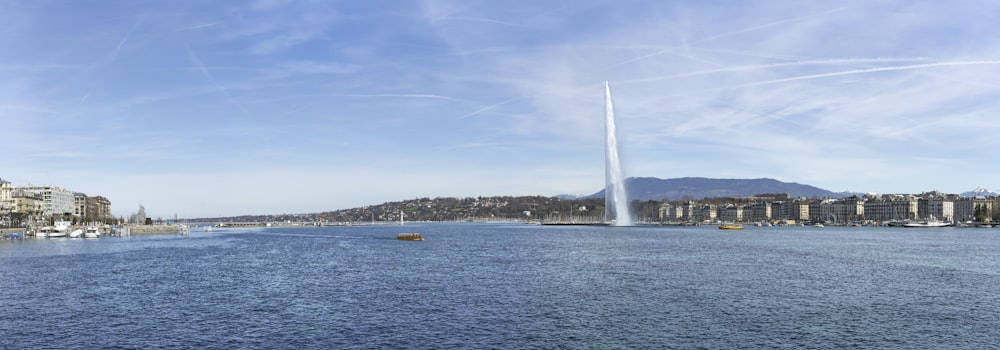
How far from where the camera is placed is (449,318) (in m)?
32.1

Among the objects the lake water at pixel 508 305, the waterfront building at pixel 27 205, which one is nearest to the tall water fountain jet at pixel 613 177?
the lake water at pixel 508 305

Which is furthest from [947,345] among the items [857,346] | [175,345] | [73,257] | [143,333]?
[73,257]

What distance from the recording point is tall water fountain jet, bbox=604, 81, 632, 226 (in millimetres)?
143125

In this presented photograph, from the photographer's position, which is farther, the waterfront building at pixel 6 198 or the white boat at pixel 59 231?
the waterfront building at pixel 6 198

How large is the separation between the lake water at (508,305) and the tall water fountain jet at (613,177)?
8344 centimetres

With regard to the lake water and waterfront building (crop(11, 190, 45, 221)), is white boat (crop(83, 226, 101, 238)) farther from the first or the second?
the lake water

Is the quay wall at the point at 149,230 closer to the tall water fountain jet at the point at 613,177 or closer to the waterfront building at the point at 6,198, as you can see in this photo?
the waterfront building at the point at 6,198

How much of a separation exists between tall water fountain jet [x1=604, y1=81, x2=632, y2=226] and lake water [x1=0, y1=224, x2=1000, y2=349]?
83442 millimetres

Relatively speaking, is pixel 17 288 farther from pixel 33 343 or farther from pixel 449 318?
pixel 449 318

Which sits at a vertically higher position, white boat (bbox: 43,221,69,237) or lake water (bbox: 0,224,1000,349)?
lake water (bbox: 0,224,1000,349)

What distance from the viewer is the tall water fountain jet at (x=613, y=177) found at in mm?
143125

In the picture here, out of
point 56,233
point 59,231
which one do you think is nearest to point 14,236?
point 56,233

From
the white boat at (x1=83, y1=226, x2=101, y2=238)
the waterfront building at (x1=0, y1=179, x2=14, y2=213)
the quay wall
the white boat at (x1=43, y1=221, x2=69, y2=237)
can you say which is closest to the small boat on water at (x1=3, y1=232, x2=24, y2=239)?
the white boat at (x1=43, y1=221, x2=69, y2=237)

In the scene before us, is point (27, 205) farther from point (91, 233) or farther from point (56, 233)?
point (91, 233)
